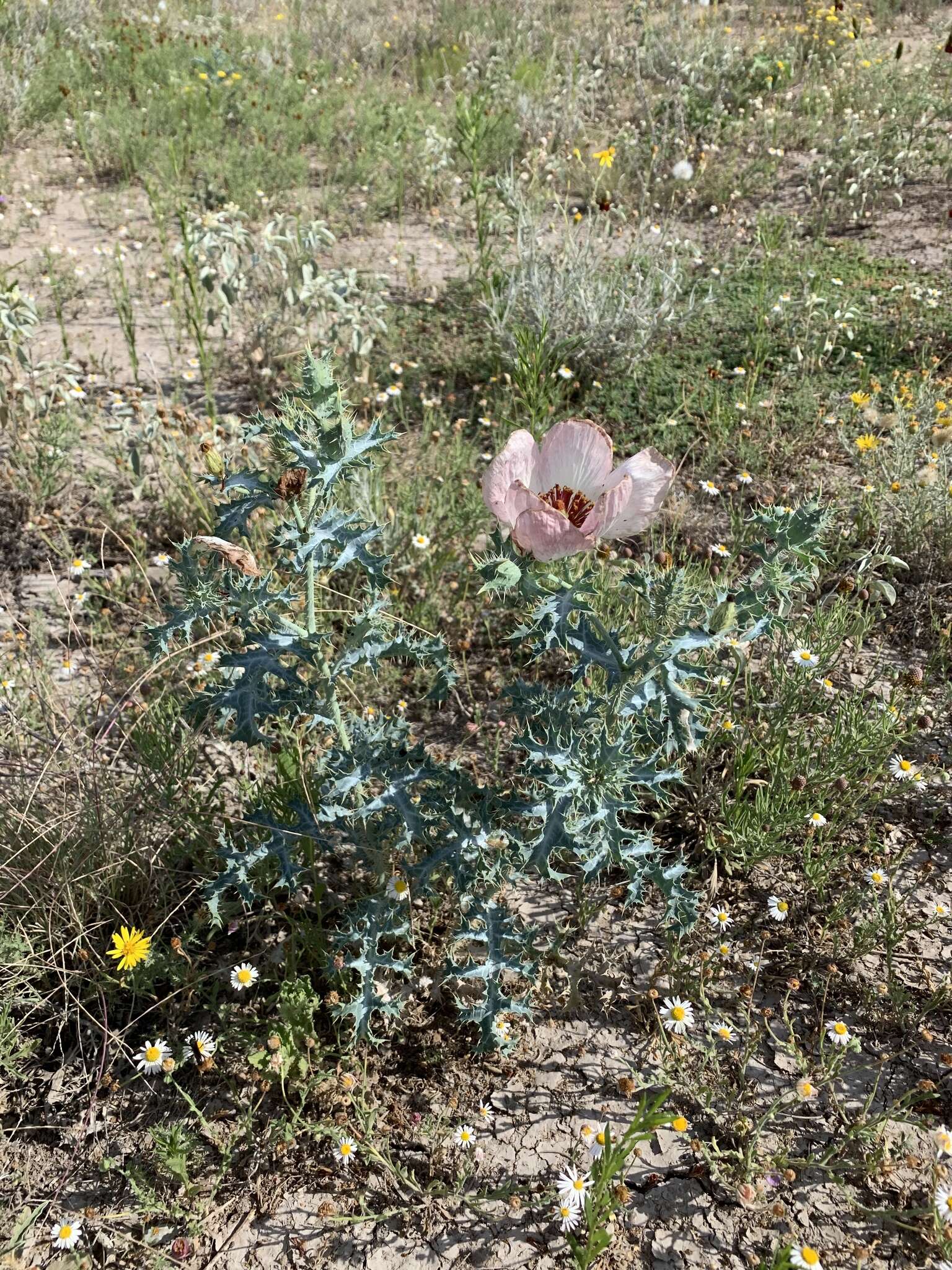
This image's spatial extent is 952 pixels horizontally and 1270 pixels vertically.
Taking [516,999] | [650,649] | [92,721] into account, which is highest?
[650,649]

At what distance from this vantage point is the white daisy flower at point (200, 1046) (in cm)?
192

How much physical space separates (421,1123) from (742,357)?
139 inches

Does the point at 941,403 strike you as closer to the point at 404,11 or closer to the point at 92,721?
the point at 92,721

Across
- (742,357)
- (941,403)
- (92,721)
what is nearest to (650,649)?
(92,721)

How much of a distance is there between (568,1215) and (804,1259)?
0.43m

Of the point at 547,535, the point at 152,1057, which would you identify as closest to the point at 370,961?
the point at 152,1057

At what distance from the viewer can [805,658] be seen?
7.94ft

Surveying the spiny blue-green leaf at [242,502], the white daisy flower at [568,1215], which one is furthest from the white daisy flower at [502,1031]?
the spiny blue-green leaf at [242,502]

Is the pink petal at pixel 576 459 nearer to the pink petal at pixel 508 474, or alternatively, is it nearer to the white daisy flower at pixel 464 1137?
the pink petal at pixel 508 474

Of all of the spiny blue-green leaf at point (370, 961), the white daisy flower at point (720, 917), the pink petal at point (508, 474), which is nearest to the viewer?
the pink petal at point (508, 474)

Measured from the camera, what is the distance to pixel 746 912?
7.53 feet

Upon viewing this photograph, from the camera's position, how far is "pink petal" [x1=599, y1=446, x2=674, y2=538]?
1.59 metres

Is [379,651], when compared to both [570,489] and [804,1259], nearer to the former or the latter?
[570,489]

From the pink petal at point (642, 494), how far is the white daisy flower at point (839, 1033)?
3.99ft
